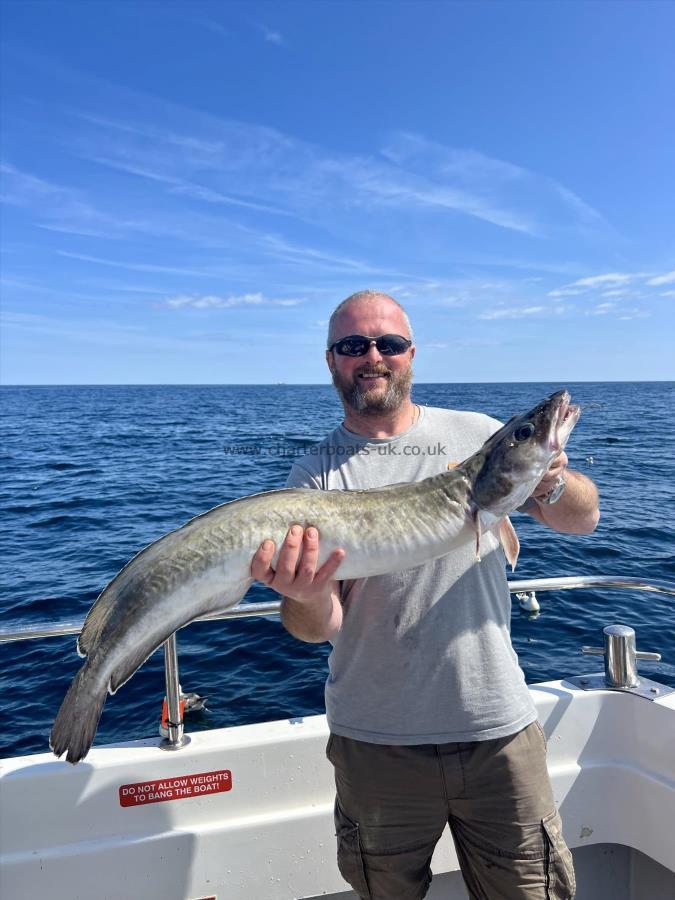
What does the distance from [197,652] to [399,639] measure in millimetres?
7804

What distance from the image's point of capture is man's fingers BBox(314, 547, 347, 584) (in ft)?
9.29

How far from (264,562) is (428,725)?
1.07 m

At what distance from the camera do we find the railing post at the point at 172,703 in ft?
12.4

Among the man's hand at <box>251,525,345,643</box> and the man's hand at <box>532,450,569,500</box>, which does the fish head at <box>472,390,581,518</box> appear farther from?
the man's hand at <box>251,525,345,643</box>

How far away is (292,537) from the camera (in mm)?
2797

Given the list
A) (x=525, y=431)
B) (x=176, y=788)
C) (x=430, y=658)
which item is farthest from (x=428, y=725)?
(x=176, y=788)

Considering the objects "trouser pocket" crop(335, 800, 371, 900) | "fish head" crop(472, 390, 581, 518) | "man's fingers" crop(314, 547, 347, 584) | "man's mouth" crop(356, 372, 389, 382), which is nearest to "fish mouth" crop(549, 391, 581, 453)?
"fish head" crop(472, 390, 581, 518)

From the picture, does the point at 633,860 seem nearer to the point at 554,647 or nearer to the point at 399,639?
the point at 399,639

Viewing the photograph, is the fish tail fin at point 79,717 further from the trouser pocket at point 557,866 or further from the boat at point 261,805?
the trouser pocket at point 557,866

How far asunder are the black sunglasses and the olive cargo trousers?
1991 millimetres

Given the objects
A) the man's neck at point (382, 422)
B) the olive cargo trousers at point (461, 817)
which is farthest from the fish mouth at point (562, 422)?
the olive cargo trousers at point (461, 817)

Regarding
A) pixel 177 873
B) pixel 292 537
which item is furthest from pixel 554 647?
pixel 292 537

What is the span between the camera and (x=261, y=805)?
13.0 feet

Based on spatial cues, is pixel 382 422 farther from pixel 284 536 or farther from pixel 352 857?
pixel 352 857
